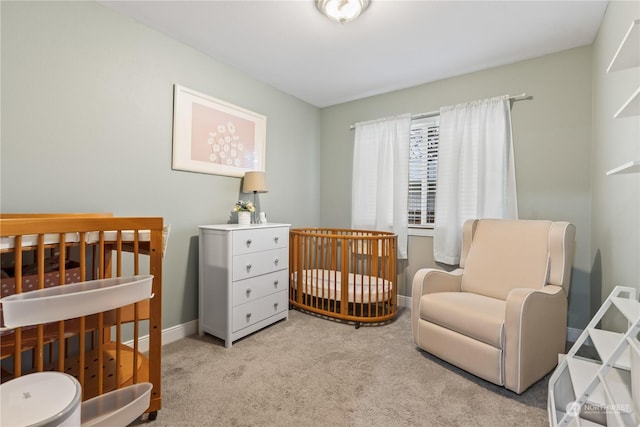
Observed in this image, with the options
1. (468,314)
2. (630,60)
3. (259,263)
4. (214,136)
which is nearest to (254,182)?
Answer: (214,136)

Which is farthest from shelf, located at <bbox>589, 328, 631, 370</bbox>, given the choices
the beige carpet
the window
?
the window

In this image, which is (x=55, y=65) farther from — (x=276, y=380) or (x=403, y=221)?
(x=403, y=221)

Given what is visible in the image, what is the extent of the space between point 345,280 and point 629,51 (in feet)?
7.13

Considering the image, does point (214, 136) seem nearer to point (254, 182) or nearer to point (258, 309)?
point (254, 182)

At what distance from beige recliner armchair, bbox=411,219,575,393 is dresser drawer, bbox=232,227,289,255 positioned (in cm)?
123

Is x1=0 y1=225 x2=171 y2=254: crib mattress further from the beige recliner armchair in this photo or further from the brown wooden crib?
the beige recliner armchair

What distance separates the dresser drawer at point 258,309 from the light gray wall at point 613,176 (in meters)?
2.31

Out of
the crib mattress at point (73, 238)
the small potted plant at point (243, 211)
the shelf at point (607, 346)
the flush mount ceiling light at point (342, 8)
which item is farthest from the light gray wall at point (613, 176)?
the small potted plant at point (243, 211)

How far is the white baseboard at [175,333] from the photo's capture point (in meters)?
2.09

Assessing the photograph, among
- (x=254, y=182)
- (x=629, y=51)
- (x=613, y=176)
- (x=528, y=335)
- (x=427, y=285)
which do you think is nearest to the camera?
(x=629, y=51)

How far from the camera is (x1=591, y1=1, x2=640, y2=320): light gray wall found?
56.2 inches

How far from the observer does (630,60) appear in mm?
1032

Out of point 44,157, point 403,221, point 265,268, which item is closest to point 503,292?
point 403,221

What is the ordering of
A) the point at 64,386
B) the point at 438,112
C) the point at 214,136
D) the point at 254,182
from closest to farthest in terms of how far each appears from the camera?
1. the point at 64,386
2. the point at 214,136
3. the point at 254,182
4. the point at 438,112
